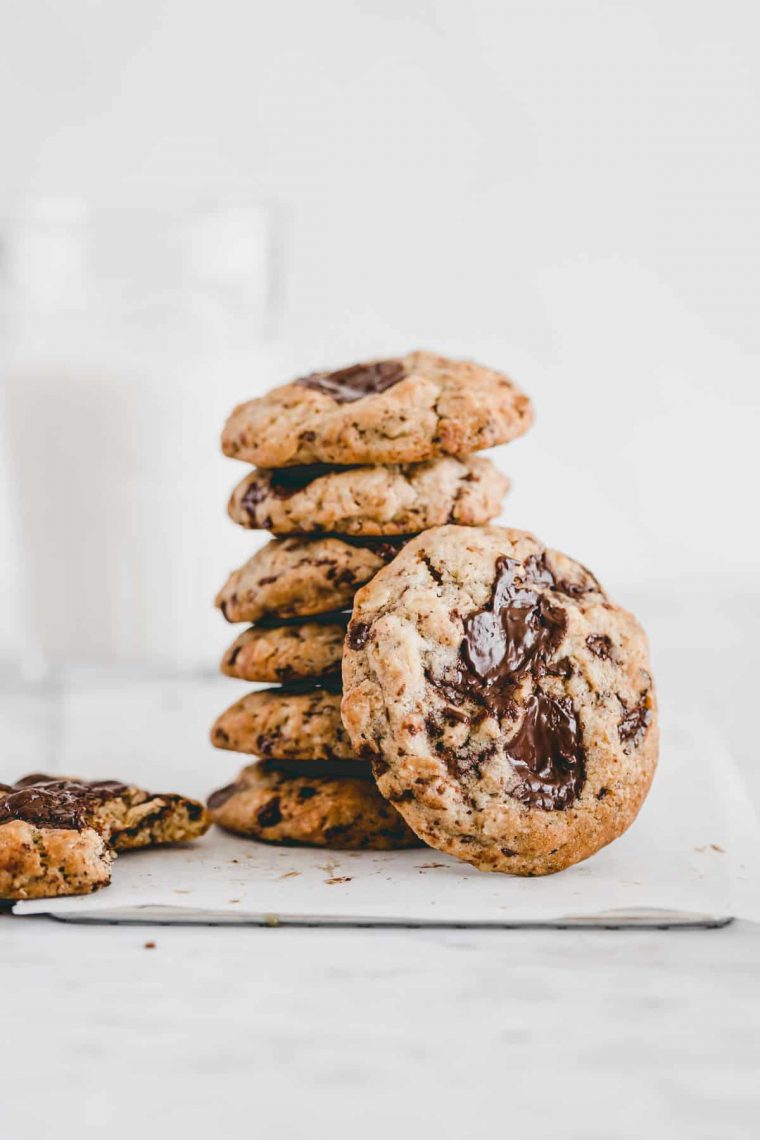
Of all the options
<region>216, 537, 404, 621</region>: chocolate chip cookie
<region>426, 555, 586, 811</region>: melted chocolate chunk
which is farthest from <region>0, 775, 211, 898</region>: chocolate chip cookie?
<region>426, 555, 586, 811</region>: melted chocolate chunk

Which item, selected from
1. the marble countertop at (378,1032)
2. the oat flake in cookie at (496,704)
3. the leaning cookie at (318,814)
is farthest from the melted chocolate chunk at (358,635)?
the marble countertop at (378,1032)

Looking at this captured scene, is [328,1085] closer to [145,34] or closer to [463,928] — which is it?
[463,928]

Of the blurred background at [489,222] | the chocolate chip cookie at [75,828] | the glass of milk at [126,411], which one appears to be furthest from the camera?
the blurred background at [489,222]

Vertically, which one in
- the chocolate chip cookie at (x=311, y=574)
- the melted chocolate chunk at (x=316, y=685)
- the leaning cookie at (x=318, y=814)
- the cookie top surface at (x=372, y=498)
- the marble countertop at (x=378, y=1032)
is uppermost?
the cookie top surface at (x=372, y=498)

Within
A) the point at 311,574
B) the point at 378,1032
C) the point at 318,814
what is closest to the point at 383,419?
the point at 311,574

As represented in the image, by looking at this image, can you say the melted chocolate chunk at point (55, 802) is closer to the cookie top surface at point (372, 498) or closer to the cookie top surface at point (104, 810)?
the cookie top surface at point (104, 810)

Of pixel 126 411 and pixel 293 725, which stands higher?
pixel 126 411

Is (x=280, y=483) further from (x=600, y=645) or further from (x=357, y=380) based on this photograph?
(x=600, y=645)

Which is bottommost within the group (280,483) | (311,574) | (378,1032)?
(378,1032)
